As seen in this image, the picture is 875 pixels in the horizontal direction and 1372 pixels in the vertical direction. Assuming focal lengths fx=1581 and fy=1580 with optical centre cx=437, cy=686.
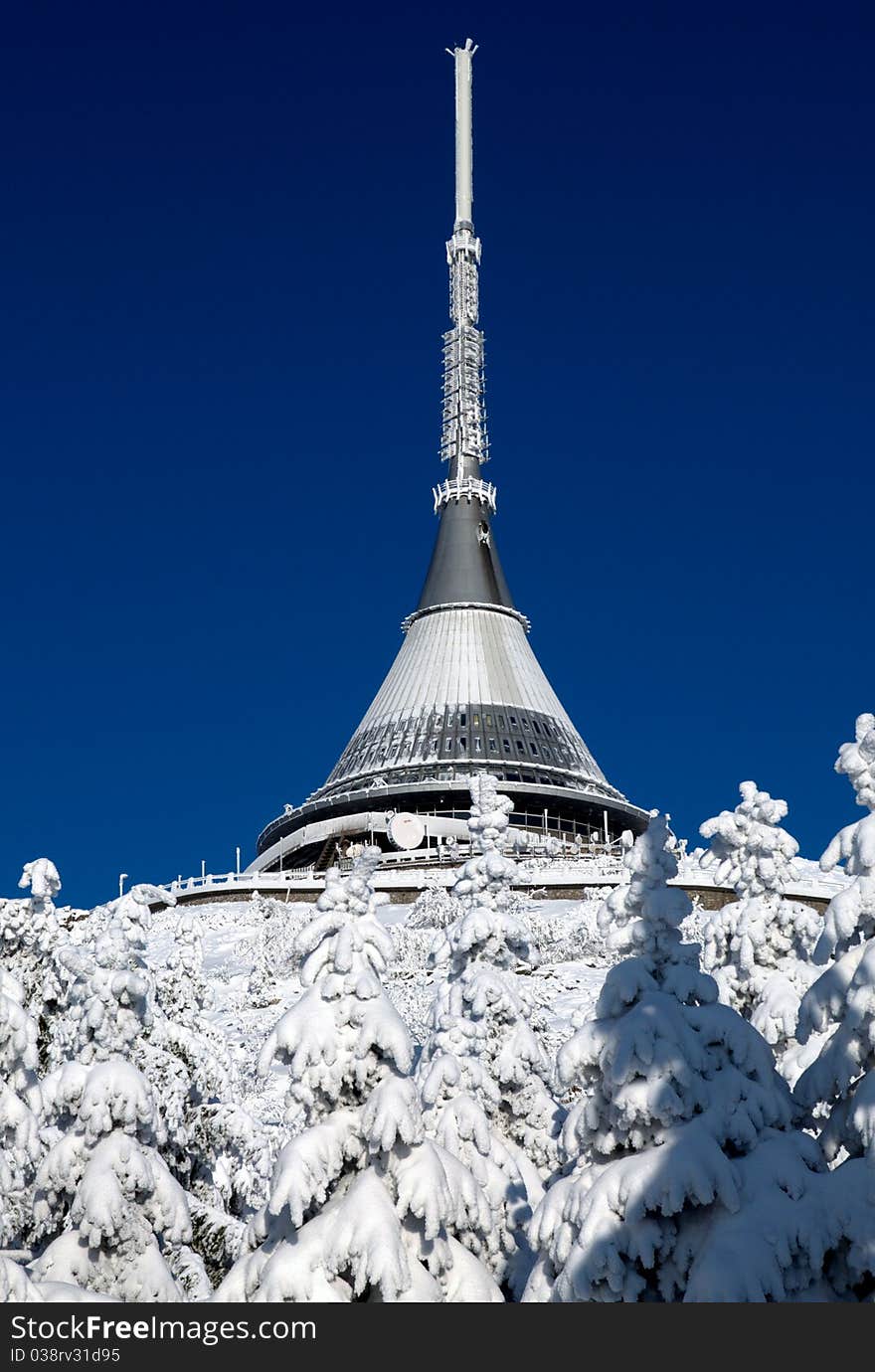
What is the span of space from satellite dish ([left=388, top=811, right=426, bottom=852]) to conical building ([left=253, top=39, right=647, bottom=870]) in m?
0.06

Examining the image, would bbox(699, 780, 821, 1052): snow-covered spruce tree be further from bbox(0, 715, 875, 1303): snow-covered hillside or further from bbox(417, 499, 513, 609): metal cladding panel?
bbox(417, 499, 513, 609): metal cladding panel

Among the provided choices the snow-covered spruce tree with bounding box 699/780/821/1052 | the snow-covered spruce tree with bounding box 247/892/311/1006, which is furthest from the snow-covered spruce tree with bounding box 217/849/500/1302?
the snow-covered spruce tree with bounding box 247/892/311/1006

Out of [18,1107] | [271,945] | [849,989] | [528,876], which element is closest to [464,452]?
[528,876]

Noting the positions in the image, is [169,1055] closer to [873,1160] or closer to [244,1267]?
[244,1267]

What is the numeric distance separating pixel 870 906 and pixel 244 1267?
7265 millimetres

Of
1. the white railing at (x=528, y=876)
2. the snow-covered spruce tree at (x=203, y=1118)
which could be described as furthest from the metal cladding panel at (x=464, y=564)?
the snow-covered spruce tree at (x=203, y=1118)

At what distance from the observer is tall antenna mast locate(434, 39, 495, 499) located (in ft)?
299

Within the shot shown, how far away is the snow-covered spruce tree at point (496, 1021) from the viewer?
2084 centimetres

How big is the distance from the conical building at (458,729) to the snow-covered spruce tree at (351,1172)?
49.1 meters

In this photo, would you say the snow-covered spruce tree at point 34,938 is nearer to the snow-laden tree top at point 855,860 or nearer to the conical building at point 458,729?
the snow-laden tree top at point 855,860

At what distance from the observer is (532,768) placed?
72500 mm

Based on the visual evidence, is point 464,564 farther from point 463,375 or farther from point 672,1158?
point 672,1158

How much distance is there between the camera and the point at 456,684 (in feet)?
259

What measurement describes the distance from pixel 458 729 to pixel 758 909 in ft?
169
